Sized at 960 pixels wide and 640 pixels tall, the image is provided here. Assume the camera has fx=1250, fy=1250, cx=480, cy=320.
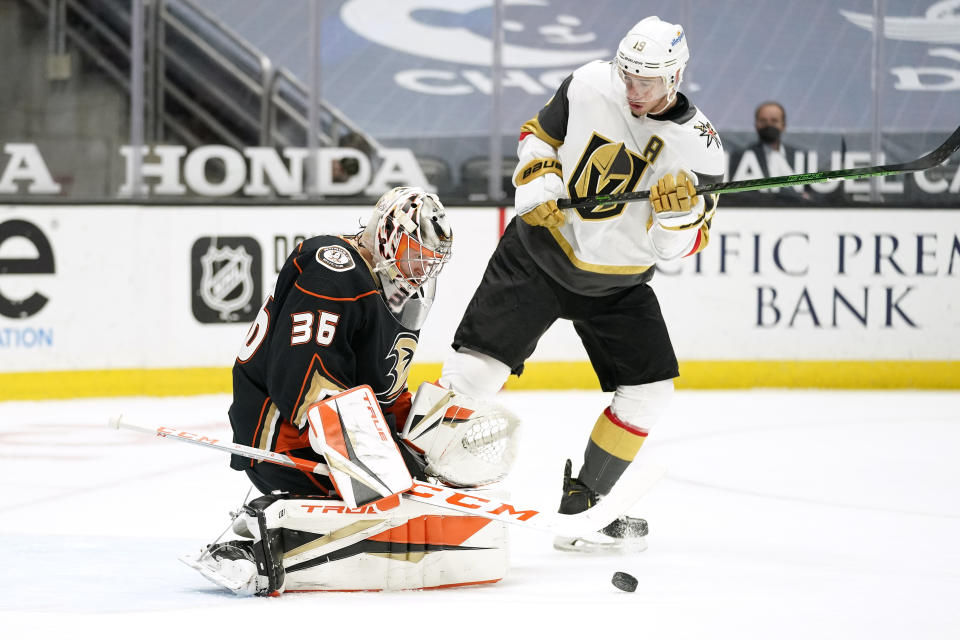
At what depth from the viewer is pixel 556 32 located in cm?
614

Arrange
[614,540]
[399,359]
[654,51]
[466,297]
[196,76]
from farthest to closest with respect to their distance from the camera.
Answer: [196,76]
[466,297]
[614,540]
[654,51]
[399,359]

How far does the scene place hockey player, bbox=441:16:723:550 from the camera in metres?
2.71

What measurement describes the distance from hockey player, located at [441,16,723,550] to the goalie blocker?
51 centimetres

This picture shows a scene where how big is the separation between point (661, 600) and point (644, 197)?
91 cm

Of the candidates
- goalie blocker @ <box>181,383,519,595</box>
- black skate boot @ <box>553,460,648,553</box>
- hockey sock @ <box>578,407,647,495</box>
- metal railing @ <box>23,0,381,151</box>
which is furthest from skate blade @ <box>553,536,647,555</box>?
metal railing @ <box>23,0,381,151</box>

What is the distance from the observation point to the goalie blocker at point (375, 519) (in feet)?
6.49

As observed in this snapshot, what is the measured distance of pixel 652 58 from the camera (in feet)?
8.32

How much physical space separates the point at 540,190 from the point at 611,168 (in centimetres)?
17

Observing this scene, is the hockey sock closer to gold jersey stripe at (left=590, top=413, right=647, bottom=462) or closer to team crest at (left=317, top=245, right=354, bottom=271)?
gold jersey stripe at (left=590, top=413, right=647, bottom=462)

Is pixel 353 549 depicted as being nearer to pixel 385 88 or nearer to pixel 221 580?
pixel 221 580

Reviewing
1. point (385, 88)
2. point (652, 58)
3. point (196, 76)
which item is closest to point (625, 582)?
point (652, 58)

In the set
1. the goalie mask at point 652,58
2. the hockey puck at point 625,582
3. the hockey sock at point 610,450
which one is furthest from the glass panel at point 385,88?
the hockey puck at point 625,582

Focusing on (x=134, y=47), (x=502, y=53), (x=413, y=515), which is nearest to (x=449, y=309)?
(x=502, y=53)

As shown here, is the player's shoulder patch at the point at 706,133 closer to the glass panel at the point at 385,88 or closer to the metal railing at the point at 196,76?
the glass panel at the point at 385,88
